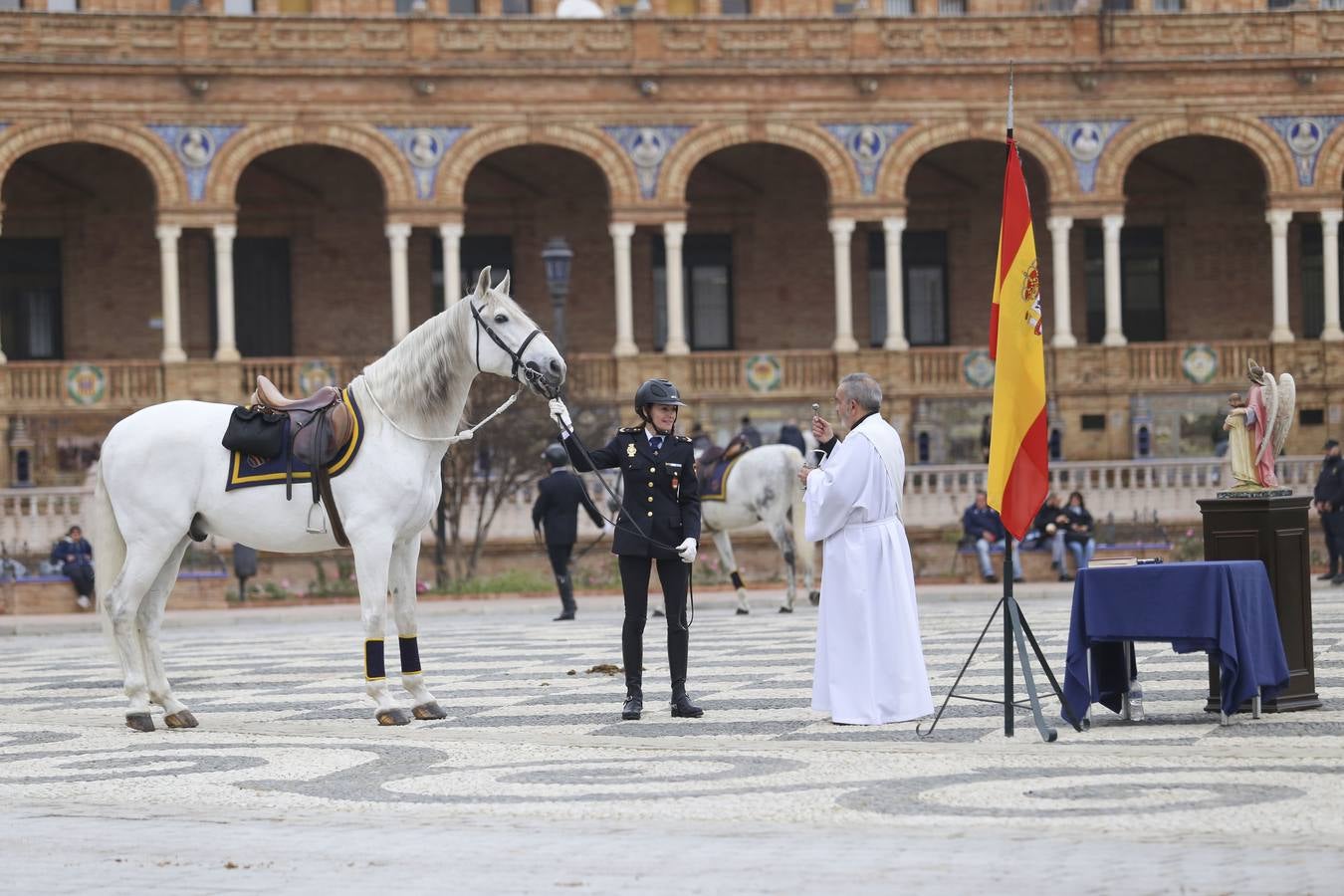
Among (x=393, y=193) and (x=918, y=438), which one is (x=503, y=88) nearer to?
(x=393, y=193)

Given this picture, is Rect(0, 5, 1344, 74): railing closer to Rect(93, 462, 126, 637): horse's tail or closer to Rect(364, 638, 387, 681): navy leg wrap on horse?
Rect(93, 462, 126, 637): horse's tail

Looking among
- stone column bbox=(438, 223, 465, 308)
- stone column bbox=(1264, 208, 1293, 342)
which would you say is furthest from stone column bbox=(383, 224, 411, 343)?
stone column bbox=(1264, 208, 1293, 342)

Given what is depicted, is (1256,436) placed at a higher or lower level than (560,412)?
lower

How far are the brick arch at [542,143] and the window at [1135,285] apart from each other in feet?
35.5

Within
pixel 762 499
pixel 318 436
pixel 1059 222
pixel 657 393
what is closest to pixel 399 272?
pixel 1059 222

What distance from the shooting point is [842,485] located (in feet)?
38.7

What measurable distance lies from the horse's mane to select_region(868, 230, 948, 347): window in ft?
111

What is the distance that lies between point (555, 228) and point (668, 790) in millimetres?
36478

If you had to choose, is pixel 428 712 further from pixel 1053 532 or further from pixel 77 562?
pixel 1053 532

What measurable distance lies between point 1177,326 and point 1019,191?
36.1 meters

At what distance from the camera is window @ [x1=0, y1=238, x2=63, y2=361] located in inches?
1737

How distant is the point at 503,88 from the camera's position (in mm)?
40938

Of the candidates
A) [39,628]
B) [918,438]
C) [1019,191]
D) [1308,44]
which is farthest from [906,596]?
[1308,44]

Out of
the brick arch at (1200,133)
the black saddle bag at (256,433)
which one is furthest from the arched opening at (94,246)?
the black saddle bag at (256,433)
